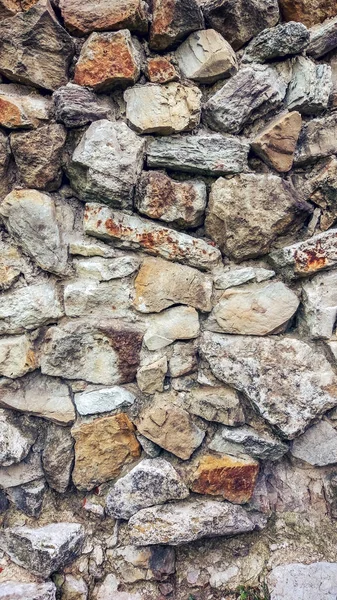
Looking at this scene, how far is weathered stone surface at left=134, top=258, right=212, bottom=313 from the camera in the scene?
208cm

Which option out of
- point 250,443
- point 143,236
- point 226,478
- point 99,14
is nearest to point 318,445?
point 250,443

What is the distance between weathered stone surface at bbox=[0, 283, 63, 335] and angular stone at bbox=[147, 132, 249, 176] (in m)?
0.87

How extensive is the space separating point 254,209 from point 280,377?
0.85m

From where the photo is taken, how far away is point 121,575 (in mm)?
1992

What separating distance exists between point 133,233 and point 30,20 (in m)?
1.09

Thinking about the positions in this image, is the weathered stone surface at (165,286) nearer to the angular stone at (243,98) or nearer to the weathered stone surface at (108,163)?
the weathered stone surface at (108,163)

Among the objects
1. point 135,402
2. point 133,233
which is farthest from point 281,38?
point 135,402

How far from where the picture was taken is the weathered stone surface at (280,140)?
203 centimetres

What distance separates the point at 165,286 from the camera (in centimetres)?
208

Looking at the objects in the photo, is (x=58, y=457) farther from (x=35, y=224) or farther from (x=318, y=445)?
(x=318, y=445)

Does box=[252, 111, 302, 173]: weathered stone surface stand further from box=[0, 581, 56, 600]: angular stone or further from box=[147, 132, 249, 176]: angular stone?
box=[0, 581, 56, 600]: angular stone

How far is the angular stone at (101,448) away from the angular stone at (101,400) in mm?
54

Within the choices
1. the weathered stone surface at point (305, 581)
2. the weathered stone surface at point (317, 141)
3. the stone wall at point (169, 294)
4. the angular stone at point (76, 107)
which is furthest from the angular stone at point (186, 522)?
the angular stone at point (76, 107)

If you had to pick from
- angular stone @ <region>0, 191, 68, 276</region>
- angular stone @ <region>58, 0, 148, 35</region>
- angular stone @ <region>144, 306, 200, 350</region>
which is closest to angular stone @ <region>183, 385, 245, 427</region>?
angular stone @ <region>144, 306, 200, 350</region>
